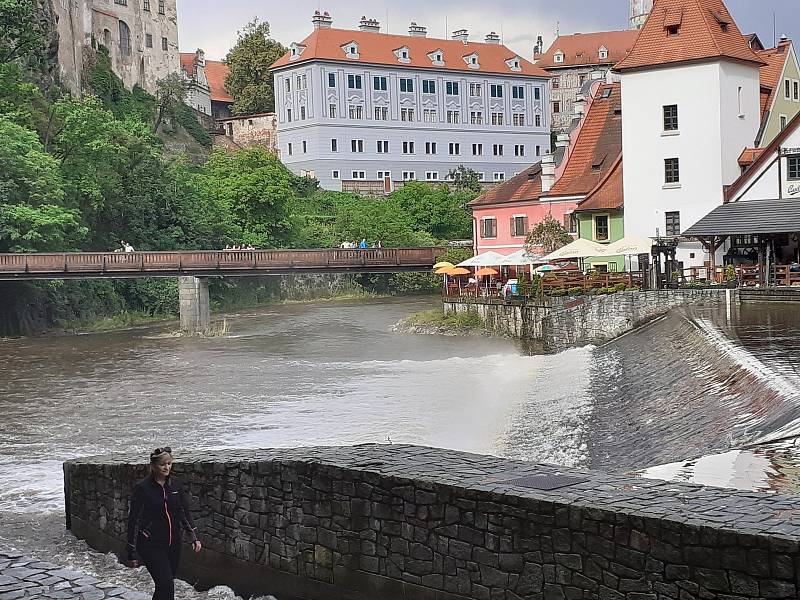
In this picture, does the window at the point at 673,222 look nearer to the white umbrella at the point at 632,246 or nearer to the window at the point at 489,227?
the white umbrella at the point at 632,246

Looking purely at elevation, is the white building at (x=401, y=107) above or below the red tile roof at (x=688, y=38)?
above

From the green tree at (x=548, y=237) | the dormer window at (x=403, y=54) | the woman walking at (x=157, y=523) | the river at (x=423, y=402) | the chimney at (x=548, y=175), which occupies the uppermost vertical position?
the dormer window at (x=403, y=54)

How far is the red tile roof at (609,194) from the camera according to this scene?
171ft

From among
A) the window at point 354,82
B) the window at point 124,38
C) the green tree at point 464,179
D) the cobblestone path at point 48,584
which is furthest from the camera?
the window at point 354,82

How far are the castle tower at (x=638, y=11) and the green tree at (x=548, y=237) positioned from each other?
113m

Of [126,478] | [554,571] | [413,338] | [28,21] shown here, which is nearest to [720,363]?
[126,478]

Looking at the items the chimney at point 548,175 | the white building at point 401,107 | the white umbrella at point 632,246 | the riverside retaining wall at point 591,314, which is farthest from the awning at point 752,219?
the white building at point 401,107

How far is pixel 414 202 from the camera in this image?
322 feet

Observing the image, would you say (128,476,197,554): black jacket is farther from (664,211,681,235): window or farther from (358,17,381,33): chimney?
(358,17,381,33): chimney

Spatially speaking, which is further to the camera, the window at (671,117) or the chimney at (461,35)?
the chimney at (461,35)

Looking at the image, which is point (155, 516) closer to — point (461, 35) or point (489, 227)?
point (489, 227)

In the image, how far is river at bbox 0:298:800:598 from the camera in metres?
16.5

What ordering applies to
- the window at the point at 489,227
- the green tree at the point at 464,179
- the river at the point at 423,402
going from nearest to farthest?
1. the river at the point at 423,402
2. the window at the point at 489,227
3. the green tree at the point at 464,179

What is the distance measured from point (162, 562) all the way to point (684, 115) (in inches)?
1649
